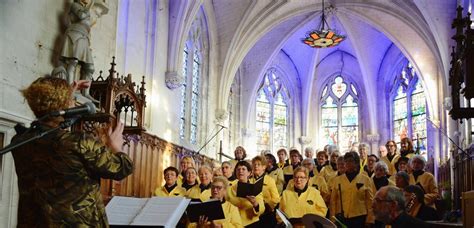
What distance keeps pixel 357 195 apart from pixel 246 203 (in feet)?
5.17

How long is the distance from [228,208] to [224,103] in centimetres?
1343

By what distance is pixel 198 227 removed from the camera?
641cm

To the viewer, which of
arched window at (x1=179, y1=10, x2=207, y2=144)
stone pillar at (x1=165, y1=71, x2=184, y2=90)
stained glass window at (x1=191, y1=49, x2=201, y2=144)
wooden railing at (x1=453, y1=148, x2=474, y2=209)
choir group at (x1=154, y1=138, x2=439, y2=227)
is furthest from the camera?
Result: stained glass window at (x1=191, y1=49, x2=201, y2=144)

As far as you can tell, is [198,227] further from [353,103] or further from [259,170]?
[353,103]

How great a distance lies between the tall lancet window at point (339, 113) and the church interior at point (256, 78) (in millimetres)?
50

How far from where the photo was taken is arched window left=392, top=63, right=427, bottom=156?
22.6 meters

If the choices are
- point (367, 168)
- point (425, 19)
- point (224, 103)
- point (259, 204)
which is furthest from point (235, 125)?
point (259, 204)

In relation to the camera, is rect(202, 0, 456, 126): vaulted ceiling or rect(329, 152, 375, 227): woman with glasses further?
rect(202, 0, 456, 126): vaulted ceiling

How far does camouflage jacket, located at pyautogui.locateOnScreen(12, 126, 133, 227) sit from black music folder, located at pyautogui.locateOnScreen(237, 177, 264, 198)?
4.43 meters

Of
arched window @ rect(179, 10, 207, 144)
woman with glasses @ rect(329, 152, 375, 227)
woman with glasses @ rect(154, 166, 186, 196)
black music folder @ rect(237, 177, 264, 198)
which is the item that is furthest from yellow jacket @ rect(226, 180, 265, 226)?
arched window @ rect(179, 10, 207, 144)

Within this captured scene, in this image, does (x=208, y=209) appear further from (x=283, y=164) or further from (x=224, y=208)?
(x=283, y=164)

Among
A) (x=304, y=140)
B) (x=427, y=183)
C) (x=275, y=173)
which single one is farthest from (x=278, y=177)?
(x=304, y=140)

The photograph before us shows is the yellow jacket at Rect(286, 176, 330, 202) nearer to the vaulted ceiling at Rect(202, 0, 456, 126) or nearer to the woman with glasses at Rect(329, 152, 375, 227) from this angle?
the woman with glasses at Rect(329, 152, 375, 227)

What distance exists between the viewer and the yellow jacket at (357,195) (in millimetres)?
7633
